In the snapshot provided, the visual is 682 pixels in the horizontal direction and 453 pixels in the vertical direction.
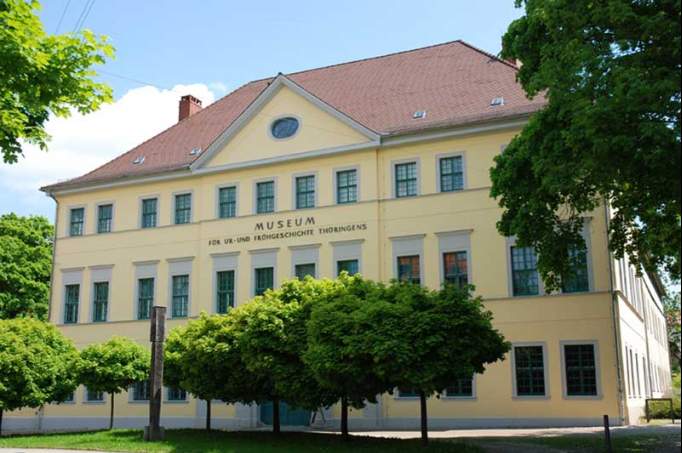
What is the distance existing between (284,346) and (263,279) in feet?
38.8

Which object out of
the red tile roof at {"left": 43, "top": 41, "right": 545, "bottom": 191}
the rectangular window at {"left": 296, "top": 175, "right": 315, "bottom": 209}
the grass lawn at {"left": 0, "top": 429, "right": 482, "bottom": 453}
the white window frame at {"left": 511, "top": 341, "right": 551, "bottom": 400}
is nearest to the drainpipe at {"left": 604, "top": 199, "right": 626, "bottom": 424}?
the white window frame at {"left": 511, "top": 341, "right": 551, "bottom": 400}

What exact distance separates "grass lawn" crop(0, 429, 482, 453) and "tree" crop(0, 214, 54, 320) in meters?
22.8

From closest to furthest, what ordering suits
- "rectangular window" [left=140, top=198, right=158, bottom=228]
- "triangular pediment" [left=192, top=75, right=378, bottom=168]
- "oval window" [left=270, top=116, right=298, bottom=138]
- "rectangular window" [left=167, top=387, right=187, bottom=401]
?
"triangular pediment" [left=192, top=75, right=378, bottom=168] → "rectangular window" [left=167, top=387, right=187, bottom=401] → "oval window" [left=270, top=116, right=298, bottom=138] → "rectangular window" [left=140, top=198, right=158, bottom=228]

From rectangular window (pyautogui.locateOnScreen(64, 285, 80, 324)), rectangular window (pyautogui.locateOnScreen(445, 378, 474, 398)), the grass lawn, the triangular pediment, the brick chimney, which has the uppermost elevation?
the brick chimney

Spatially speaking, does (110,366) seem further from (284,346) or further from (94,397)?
(284,346)

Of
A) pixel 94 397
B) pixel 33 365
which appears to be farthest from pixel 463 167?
pixel 94 397

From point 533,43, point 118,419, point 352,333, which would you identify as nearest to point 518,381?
point 352,333

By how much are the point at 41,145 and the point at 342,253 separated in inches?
682

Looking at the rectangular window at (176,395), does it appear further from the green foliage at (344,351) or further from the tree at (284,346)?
the green foliage at (344,351)

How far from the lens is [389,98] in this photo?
110 feet

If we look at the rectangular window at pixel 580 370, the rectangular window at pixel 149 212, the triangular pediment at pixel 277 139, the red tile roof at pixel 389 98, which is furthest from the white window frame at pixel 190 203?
the rectangular window at pixel 580 370

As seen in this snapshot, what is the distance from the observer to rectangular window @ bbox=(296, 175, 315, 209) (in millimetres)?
32031

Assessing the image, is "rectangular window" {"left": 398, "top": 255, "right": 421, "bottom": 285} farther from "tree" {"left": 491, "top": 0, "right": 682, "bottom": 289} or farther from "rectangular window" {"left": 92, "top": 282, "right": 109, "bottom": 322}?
"rectangular window" {"left": 92, "top": 282, "right": 109, "bottom": 322}

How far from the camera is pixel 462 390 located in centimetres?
2778
